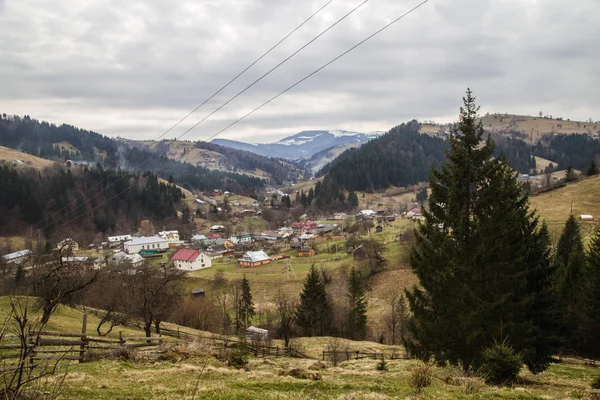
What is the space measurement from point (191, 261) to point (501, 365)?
7682 cm

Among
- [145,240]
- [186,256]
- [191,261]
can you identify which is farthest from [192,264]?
[145,240]

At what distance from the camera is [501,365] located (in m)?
11.7

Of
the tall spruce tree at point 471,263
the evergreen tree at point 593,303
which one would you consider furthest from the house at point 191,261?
the tall spruce tree at point 471,263

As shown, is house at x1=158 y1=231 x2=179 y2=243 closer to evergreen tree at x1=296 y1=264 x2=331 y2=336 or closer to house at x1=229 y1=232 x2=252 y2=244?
house at x1=229 y1=232 x2=252 y2=244

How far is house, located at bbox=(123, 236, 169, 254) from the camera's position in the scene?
340 ft

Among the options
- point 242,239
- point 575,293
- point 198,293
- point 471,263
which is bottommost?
point 198,293

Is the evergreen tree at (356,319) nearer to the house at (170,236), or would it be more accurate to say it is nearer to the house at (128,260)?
the house at (128,260)

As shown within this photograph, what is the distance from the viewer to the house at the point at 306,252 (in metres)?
86.4

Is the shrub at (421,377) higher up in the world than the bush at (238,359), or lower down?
higher up

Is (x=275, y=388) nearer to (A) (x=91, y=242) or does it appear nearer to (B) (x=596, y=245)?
(B) (x=596, y=245)

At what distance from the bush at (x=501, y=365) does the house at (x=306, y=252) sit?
74287 millimetres

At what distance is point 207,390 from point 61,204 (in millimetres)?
143894

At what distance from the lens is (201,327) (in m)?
43.3

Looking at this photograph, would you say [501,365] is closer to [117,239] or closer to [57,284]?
[57,284]
